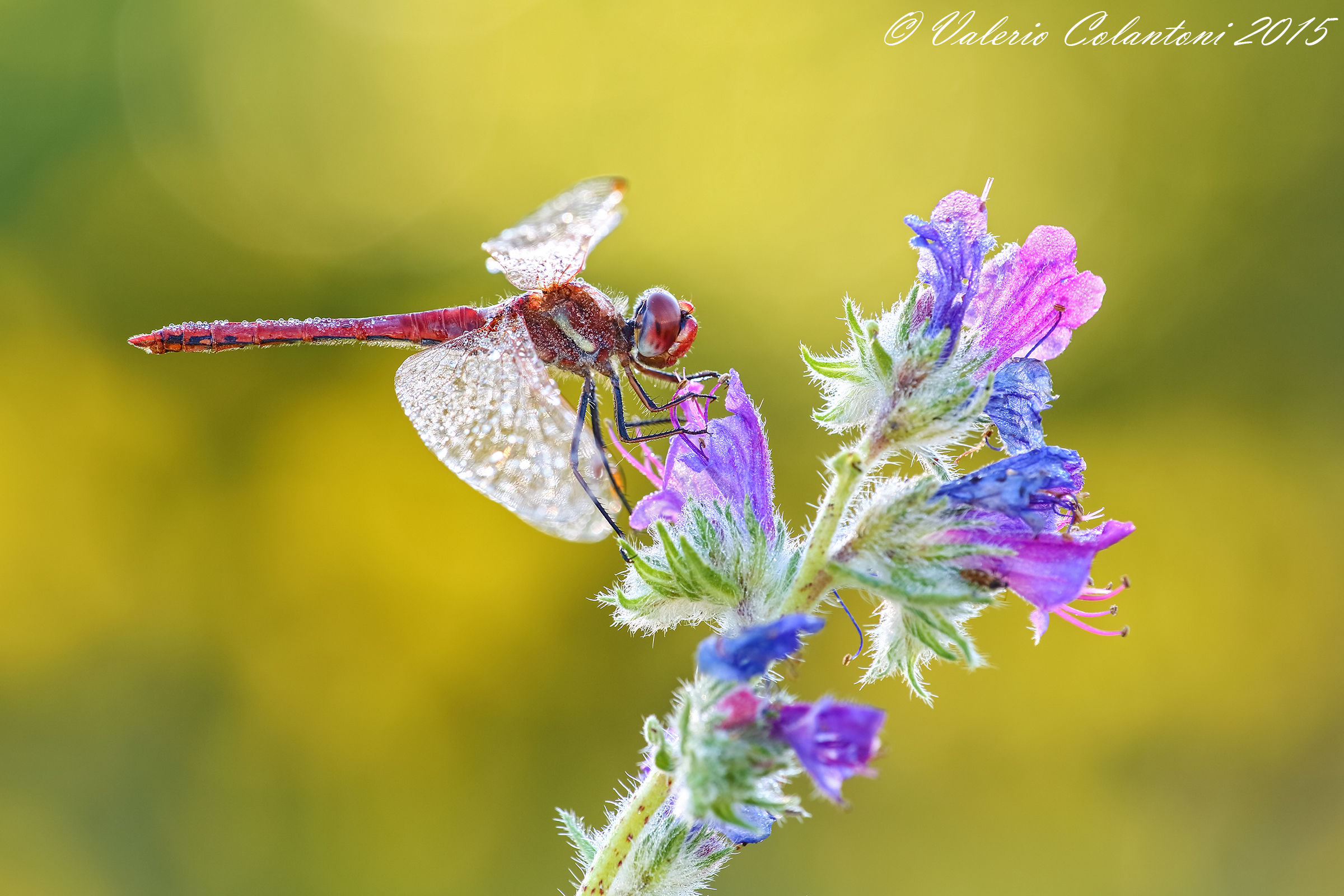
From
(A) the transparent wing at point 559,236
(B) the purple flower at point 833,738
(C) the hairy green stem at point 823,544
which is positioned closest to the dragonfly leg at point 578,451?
(A) the transparent wing at point 559,236

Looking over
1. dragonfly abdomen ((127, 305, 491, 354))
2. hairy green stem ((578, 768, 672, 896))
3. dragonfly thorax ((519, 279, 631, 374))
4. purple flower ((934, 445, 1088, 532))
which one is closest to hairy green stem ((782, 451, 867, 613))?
purple flower ((934, 445, 1088, 532))

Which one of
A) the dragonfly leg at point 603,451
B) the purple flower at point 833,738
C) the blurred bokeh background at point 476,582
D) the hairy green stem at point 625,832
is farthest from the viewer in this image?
the blurred bokeh background at point 476,582

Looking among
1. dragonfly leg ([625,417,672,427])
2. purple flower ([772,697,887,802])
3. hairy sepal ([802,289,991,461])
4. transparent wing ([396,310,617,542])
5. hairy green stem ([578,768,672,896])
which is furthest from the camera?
dragonfly leg ([625,417,672,427])

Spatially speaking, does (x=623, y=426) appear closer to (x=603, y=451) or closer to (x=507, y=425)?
(x=603, y=451)

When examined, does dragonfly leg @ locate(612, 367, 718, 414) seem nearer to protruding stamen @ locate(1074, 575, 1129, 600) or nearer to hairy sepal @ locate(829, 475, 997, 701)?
hairy sepal @ locate(829, 475, 997, 701)

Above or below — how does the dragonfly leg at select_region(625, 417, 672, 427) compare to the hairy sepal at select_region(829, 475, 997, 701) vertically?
above

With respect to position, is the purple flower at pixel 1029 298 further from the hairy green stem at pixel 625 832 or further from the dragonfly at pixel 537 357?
the hairy green stem at pixel 625 832
